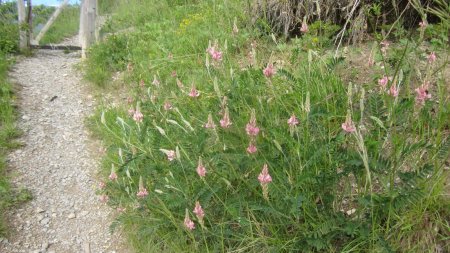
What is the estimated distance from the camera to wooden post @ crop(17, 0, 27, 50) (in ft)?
27.5

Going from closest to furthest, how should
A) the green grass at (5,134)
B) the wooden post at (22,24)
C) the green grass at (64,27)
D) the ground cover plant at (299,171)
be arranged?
the ground cover plant at (299,171) → the green grass at (5,134) → the wooden post at (22,24) → the green grass at (64,27)

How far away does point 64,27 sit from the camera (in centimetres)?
1183

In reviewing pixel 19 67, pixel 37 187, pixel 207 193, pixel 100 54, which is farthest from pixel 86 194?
pixel 19 67

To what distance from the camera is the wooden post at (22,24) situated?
8.38 metres

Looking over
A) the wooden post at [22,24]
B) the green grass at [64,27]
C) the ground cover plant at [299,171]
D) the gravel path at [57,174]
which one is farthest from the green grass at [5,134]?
the green grass at [64,27]

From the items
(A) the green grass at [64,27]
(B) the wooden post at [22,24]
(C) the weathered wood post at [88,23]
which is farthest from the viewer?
(A) the green grass at [64,27]

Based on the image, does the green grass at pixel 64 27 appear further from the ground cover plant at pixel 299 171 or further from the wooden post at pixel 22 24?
the ground cover plant at pixel 299 171

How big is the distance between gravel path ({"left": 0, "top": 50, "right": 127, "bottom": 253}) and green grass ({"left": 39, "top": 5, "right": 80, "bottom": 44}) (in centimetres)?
390

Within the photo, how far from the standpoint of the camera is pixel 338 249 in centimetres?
231

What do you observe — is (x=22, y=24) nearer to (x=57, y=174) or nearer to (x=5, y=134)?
(x=5, y=134)

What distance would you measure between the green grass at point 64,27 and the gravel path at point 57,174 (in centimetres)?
390

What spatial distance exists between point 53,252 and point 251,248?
5.43 ft

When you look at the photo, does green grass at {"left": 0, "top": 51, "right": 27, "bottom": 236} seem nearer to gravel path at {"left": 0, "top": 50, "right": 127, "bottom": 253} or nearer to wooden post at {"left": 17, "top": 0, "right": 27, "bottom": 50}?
gravel path at {"left": 0, "top": 50, "right": 127, "bottom": 253}

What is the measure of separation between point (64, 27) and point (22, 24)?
3.65 meters
